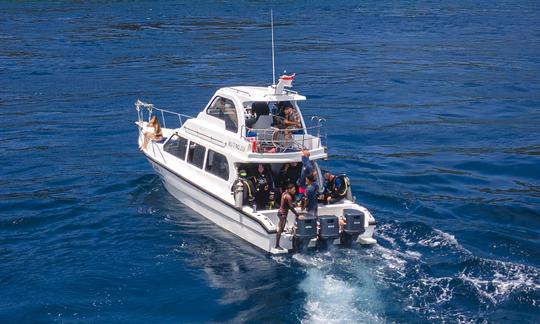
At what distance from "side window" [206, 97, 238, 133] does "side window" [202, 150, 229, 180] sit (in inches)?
34.9

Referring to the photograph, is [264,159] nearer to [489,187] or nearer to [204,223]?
[204,223]

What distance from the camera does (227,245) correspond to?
20.4 meters

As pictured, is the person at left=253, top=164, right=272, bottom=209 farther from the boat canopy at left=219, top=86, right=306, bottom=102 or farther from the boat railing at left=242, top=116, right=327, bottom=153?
the boat canopy at left=219, top=86, right=306, bottom=102

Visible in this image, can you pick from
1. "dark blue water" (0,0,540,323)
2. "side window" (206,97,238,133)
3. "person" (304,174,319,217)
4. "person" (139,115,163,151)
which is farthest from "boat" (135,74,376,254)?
"person" (139,115,163,151)

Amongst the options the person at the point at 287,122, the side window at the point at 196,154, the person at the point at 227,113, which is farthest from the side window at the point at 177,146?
the person at the point at 287,122

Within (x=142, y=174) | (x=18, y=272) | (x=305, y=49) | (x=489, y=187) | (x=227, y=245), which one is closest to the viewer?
(x=18, y=272)

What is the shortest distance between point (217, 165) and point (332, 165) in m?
8.12

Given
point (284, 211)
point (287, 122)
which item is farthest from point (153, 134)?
point (284, 211)

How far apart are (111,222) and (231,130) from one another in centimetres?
476

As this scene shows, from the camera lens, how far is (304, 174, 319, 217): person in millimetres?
18984

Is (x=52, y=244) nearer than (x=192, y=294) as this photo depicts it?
No

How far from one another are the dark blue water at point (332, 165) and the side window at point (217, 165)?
1619mm

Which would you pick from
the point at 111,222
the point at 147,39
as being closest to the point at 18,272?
the point at 111,222

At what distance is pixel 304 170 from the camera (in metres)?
19.5
